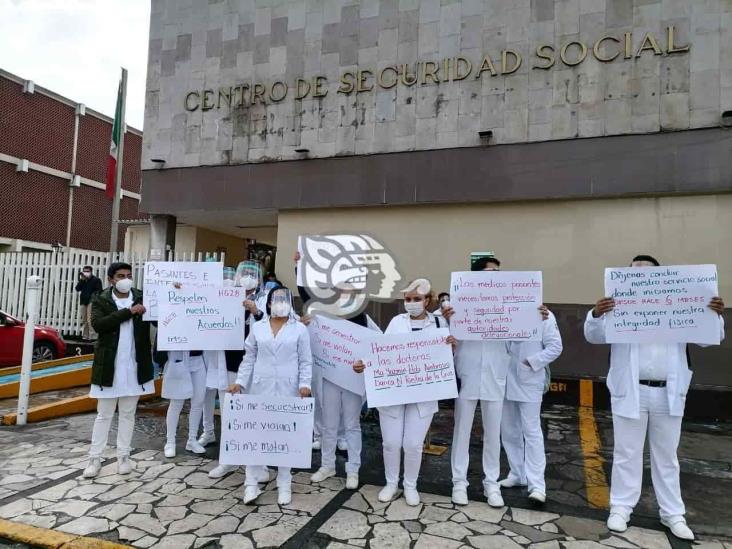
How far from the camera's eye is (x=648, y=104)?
8.94m

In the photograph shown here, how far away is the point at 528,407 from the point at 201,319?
3.37m

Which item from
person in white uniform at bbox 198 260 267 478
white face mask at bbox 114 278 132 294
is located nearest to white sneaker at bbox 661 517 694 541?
person in white uniform at bbox 198 260 267 478

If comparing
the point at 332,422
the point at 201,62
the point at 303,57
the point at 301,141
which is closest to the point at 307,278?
the point at 301,141

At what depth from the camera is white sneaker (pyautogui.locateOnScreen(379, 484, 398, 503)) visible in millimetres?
4457

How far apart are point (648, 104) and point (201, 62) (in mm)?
9408

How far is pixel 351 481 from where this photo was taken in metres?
4.77

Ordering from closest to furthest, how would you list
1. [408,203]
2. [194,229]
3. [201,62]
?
[408,203]
[201,62]
[194,229]

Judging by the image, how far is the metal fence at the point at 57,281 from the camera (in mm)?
13125

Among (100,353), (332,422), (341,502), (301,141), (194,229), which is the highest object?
(301,141)

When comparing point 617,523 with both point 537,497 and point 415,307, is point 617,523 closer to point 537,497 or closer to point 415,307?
point 537,497

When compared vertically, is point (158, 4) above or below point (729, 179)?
above

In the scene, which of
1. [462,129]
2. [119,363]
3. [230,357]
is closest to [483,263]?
[230,357]

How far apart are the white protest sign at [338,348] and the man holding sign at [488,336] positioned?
873 mm

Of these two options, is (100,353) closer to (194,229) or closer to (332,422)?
(332,422)
